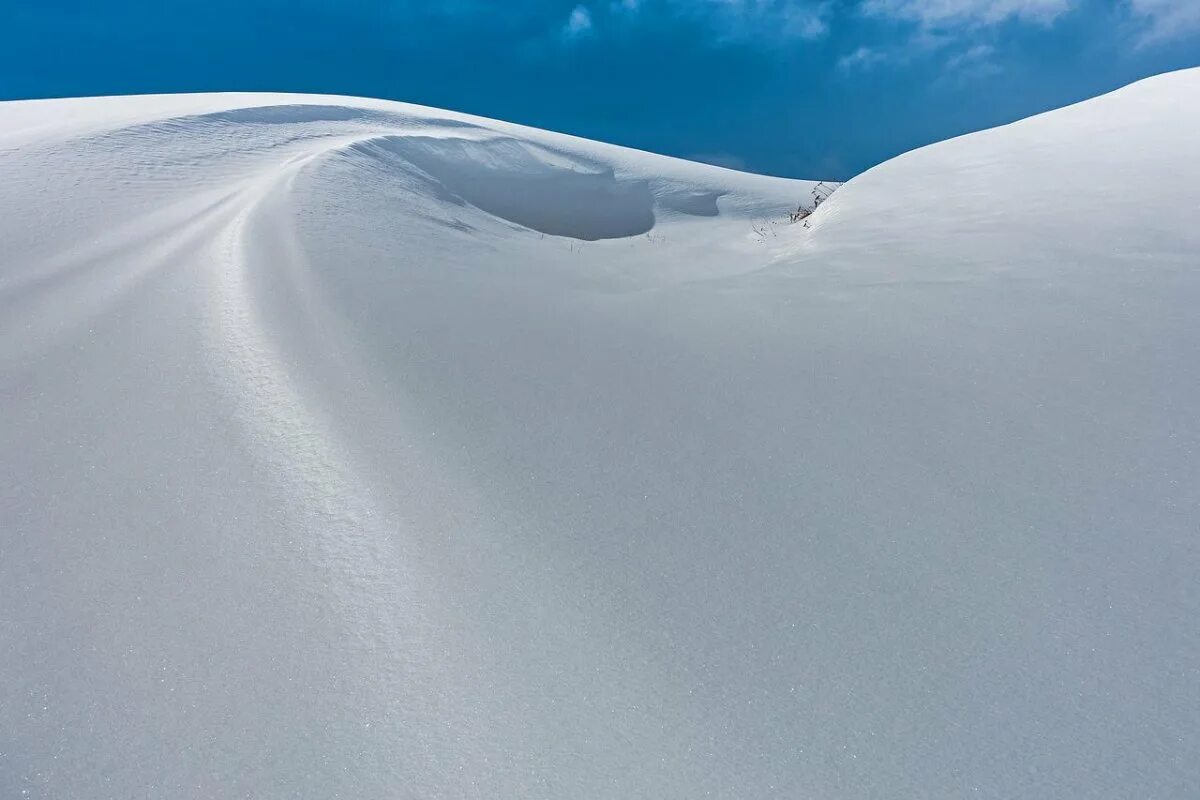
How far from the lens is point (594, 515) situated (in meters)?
1.36

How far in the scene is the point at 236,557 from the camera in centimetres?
123

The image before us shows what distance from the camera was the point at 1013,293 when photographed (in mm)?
2154

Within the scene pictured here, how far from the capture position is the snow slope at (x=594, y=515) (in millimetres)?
959

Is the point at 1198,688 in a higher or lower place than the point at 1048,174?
lower

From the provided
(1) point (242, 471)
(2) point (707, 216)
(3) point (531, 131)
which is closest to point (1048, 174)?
(2) point (707, 216)

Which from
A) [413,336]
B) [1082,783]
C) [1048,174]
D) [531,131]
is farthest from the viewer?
[531,131]

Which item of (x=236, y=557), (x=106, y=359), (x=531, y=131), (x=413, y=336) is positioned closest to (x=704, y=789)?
(x=236, y=557)

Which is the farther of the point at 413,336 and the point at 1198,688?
the point at 413,336

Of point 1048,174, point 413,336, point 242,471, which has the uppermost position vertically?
point 1048,174

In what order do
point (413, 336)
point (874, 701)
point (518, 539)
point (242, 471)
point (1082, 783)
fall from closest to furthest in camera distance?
1. point (1082, 783)
2. point (874, 701)
3. point (518, 539)
4. point (242, 471)
5. point (413, 336)

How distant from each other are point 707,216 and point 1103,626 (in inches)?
164

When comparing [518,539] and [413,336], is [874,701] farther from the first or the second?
[413,336]

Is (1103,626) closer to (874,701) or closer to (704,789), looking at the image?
(874,701)

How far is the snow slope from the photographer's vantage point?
3.15ft
